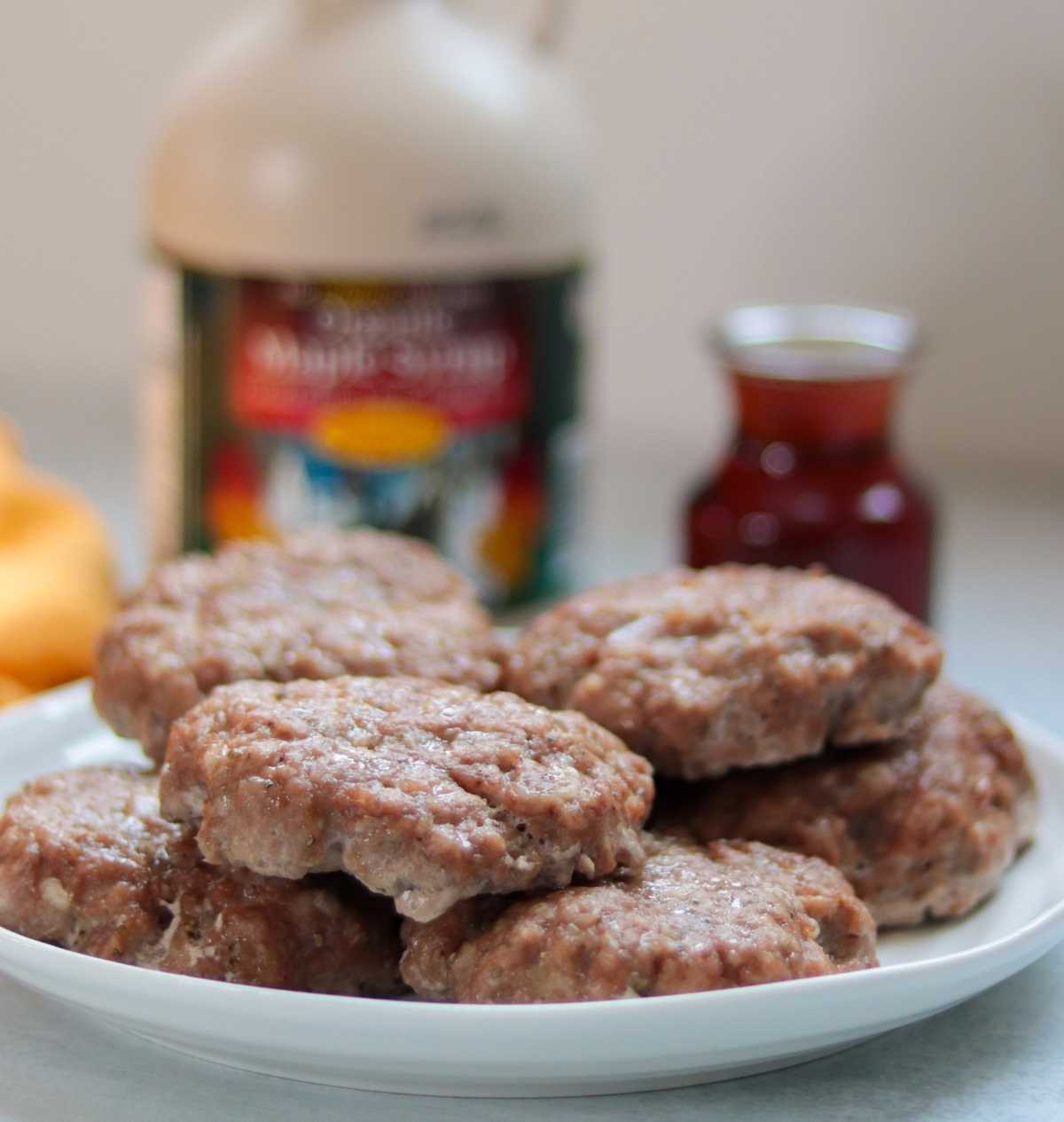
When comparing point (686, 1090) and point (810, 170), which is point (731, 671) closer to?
point (686, 1090)

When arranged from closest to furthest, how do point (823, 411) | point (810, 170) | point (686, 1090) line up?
point (686, 1090) < point (823, 411) < point (810, 170)

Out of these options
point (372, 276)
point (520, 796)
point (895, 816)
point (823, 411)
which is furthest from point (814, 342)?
point (520, 796)

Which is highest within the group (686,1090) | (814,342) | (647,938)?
(814,342)

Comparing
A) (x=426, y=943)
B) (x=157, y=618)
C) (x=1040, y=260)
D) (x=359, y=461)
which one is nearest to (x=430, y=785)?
(x=426, y=943)

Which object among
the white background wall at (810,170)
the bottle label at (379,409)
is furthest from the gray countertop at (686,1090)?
the white background wall at (810,170)

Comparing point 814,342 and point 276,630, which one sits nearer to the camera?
point 276,630

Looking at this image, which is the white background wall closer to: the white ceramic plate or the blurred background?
the blurred background

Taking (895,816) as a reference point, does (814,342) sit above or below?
above

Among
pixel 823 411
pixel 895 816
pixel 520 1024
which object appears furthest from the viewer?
pixel 823 411
